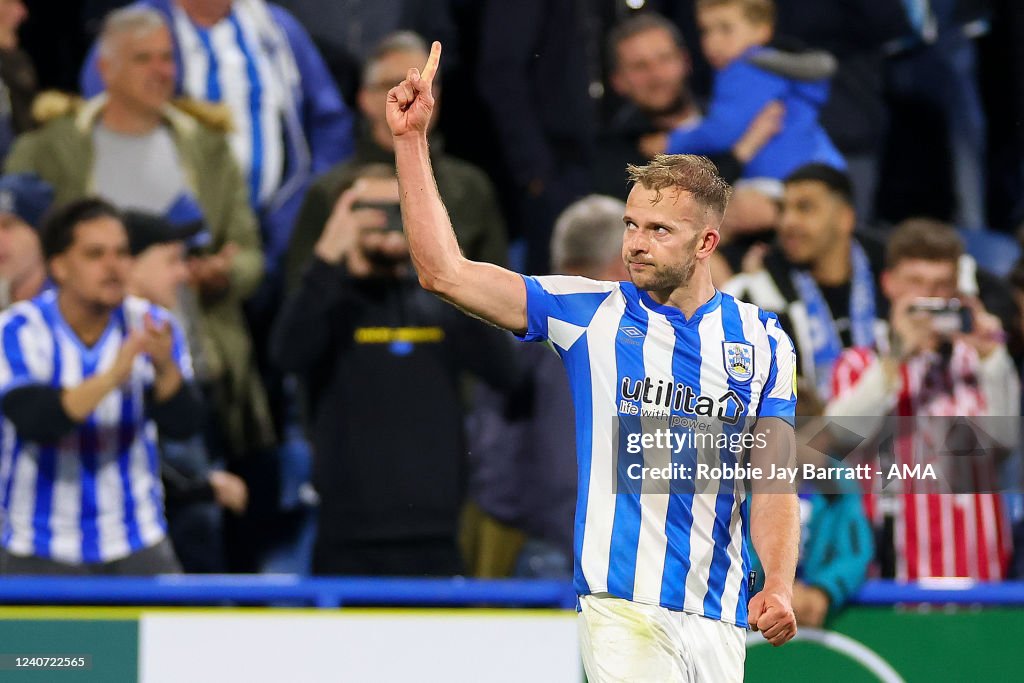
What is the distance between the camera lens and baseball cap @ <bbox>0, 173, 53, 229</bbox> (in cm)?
599

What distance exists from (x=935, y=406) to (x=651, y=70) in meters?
1.90

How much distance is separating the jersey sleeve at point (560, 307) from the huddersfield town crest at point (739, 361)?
350mm

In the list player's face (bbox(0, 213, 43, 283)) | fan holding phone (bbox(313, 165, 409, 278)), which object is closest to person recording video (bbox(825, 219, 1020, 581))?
fan holding phone (bbox(313, 165, 409, 278))

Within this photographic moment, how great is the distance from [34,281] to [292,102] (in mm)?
1372

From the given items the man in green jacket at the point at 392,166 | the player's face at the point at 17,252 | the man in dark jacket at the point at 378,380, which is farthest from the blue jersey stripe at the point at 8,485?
the man in green jacket at the point at 392,166

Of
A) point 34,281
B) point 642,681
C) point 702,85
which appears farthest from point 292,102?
point 642,681

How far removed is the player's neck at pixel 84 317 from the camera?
18.8 feet

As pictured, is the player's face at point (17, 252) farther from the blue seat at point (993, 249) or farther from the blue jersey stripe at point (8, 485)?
the blue seat at point (993, 249)

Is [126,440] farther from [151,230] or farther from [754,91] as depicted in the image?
[754,91]

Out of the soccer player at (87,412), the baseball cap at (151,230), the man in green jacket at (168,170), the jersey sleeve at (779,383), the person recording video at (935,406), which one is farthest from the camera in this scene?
the man in green jacket at (168,170)

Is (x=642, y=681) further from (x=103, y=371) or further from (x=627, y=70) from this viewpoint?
(x=627, y=70)

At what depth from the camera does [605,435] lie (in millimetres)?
3676

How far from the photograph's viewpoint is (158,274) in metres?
5.95

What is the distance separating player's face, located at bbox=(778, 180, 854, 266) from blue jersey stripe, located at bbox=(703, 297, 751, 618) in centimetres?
249
